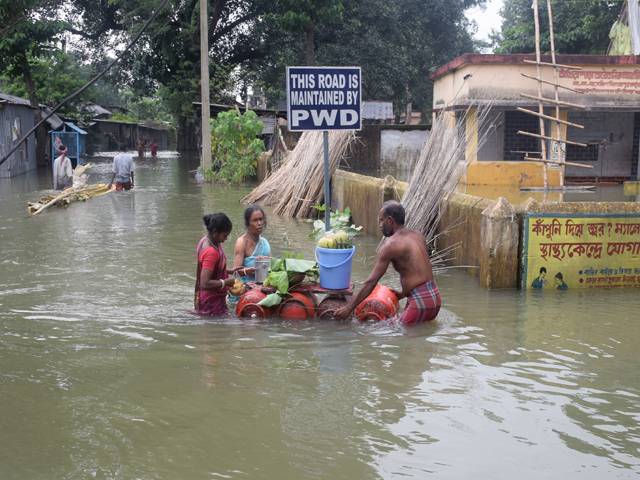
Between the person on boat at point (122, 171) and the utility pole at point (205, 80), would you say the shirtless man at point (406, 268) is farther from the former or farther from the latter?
the utility pole at point (205, 80)

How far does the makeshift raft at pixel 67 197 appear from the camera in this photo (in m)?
14.5

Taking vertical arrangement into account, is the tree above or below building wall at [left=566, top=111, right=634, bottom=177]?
above

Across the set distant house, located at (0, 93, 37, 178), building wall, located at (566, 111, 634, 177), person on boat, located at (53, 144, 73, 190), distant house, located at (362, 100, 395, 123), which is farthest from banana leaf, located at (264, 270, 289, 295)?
distant house, located at (362, 100, 395, 123)

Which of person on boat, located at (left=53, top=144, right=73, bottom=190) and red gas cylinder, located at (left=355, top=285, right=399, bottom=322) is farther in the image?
person on boat, located at (left=53, top=144, right=73, bottom=190)

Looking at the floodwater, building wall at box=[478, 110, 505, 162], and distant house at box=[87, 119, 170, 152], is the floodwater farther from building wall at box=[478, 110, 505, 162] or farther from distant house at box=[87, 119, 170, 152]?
distant house at box=[87, 119, 170, 152]

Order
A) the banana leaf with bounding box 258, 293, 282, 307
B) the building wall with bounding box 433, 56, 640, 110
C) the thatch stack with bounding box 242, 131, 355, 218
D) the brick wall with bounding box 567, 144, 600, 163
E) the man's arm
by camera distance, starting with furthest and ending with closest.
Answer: the brick wall with bounding box 567, 144, 600, 163 < the building wall with bounding box 433, 56, 640, 110 < the thatch stack with bounding box 242, 131, 355, 218 < the banana leaf with bounding box 258, 293, 282, 307 < the man's arm

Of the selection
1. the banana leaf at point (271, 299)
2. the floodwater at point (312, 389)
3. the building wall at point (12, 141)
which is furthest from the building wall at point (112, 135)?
the banana leaf at point (271, 299)

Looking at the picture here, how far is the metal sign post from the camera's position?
6.90 meters

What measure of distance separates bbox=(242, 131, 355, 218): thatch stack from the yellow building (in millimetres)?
4468

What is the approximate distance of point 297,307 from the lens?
6492mm

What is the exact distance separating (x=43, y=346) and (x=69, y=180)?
1295 cm

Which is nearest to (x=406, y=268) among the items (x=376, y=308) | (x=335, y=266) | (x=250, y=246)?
(x=376, y=308)

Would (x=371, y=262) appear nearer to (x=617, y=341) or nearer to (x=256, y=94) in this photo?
(x=617, y=341)

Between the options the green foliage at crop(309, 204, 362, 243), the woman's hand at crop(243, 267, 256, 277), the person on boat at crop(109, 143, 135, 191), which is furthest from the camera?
the person on boat at crop(109, 143, 135, 191)
